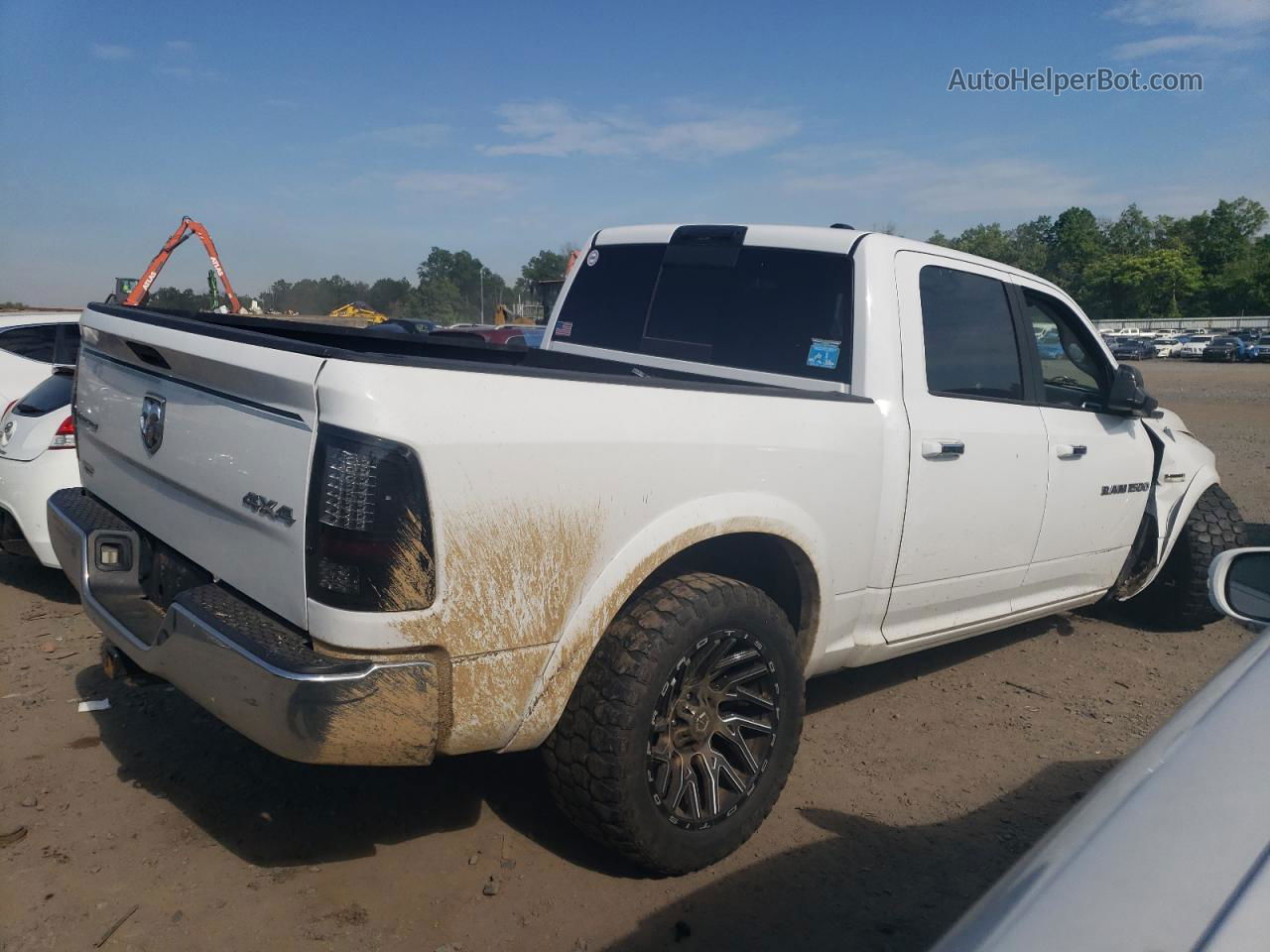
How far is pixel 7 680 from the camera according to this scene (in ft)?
14.1

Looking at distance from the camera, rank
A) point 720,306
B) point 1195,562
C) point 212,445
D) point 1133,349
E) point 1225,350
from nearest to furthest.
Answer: point 212,445
point 720,306
point 1195,562
point 1225,350
point 1133,349

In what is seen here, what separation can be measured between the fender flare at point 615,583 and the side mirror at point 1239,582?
1202 mm

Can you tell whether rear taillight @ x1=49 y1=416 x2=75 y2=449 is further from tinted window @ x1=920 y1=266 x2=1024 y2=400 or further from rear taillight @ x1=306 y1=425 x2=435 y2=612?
tinted window @ x1=920 y1=266 x2=1024 y2=400

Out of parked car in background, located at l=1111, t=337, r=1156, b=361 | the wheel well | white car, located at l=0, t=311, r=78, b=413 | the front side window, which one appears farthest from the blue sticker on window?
parked car in background, located at l=1111, t=337, r=1156, b=361

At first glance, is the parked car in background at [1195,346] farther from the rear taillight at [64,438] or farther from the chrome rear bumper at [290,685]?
the chrome rear bumper at [290,685]

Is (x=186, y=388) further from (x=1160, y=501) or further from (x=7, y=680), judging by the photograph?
(x=1160, y=501)

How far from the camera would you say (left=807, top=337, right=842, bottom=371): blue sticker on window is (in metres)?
3.52

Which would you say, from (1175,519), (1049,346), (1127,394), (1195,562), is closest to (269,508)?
(1049,346)

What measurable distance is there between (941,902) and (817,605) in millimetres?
955

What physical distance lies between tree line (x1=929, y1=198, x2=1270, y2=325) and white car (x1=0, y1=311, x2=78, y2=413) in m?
81.5

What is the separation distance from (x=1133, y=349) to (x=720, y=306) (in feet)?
191

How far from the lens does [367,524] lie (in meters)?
2.15

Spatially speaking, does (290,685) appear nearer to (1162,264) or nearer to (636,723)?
(636,723)

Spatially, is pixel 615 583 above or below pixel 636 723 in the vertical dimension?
above
